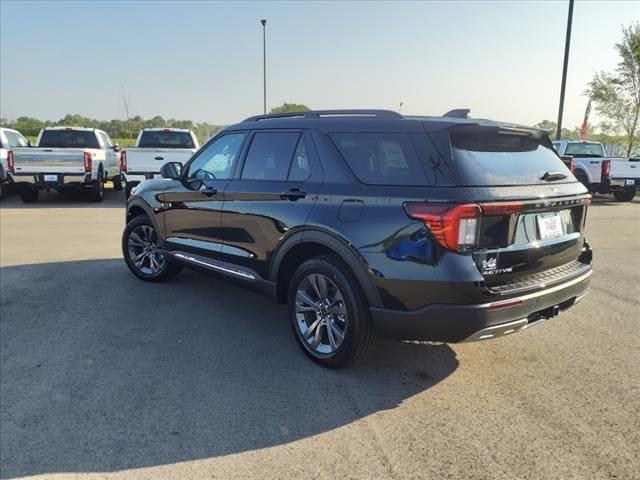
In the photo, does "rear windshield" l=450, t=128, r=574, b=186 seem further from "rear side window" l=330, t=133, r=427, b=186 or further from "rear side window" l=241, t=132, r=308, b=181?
"rear side window" l=241, t=132, r=308, b=181

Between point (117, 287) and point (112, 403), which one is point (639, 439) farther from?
point (117, 287)

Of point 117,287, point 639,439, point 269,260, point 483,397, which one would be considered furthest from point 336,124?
point 117,287

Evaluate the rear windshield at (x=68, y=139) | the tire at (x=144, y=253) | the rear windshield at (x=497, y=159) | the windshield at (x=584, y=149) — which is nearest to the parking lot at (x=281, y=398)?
the tire at (x=144, y=253)

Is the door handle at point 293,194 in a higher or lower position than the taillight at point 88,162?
higher

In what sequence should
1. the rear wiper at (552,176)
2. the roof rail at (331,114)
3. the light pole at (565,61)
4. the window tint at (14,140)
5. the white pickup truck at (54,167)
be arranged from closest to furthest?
the rear wiper at (552,176)
the roof rail at (331,114)
the white pickup truck at (54,167)
the window tint at (14,140)
the light pole at (565,61)

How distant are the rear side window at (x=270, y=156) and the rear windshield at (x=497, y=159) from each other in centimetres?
130

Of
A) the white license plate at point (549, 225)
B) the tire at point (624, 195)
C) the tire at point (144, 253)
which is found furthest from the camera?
the tire at point (624, 195)

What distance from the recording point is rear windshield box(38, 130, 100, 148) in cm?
1421

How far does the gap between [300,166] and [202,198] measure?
1431 mm

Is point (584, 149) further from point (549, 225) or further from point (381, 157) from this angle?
point (381, 157)

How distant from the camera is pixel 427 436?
278 centimetres

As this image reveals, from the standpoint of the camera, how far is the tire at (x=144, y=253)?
19.0ft

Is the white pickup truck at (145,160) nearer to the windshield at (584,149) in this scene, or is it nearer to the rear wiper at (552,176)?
the rear wiper at (552,176)

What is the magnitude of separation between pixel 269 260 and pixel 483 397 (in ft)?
6.17
